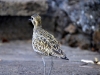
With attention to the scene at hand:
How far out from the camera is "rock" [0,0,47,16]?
9180 mm

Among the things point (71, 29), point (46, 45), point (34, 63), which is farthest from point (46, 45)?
point (71, 29)

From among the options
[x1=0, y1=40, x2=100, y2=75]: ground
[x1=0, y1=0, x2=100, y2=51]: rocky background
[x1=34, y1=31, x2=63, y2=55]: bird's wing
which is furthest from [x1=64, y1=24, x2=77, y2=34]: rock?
[x1=34, y1=31, x2=63, y2=55]: bird's wing

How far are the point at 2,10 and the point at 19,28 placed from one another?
0.77m

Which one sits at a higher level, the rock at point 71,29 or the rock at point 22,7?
the rock at point 22,7

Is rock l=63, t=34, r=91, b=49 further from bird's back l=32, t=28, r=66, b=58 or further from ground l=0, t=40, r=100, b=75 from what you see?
bird's back l=32, t=28, r=66, b=58

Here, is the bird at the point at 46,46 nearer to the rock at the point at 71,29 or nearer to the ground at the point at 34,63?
the ground at the point at 34,63

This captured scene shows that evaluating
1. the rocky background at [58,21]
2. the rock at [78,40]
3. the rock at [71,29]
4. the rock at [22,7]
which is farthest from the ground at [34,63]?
the rock at [22,7]

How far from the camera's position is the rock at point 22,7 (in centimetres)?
918

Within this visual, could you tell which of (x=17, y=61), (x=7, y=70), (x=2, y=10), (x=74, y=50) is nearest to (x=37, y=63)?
(x=17, y=61)

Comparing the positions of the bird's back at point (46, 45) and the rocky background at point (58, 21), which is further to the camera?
the rocky background at point (58, 21)

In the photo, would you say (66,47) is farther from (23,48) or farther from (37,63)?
(37,63)

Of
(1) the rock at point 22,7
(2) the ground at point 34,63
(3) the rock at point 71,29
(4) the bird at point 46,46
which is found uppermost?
(1) the rock at point 22,7

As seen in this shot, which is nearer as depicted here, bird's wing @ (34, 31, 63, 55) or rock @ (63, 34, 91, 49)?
bird's wing @ (34, 31, 63, 55)

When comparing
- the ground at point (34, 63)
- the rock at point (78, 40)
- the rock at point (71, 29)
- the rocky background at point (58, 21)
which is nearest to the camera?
the ground at point (34, 63)
